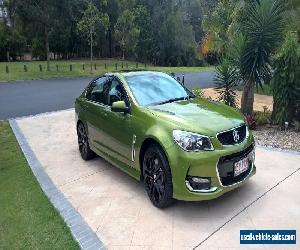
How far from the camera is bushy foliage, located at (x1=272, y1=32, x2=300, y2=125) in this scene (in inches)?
339

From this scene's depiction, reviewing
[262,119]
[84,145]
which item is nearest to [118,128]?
[84,145]

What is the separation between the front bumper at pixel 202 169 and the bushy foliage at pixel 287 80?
4632 millimetres

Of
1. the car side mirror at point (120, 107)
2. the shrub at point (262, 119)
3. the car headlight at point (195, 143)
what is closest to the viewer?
the car headlight at point (195, 143)

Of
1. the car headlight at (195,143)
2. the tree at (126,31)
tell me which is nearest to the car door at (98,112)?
the car headlight at (195,143)

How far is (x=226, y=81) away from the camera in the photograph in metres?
10.1

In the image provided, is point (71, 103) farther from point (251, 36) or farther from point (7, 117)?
point (251, 36)

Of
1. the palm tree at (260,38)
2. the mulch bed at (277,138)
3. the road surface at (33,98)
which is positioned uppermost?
the palm tree at (260,38)

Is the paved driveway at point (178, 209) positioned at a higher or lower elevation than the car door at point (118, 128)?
lower

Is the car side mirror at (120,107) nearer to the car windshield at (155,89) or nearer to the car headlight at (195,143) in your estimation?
the car windshield at (155,89)

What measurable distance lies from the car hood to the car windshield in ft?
0.74

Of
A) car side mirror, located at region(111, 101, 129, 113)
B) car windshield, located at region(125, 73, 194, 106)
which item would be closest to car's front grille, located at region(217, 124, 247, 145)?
car windshield, located at region(125, 73, 194, 106)

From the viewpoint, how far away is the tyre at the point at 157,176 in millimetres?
4703

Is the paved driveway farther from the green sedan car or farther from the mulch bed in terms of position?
the mulch bed

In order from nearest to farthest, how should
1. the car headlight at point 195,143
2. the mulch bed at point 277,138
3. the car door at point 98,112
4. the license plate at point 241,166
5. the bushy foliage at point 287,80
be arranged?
the car headlight at point 195,143, the license plate at point 241,166, the car door at point 98,112, the mulch bed at point 277,138, the bushy foliage at point 287,80
